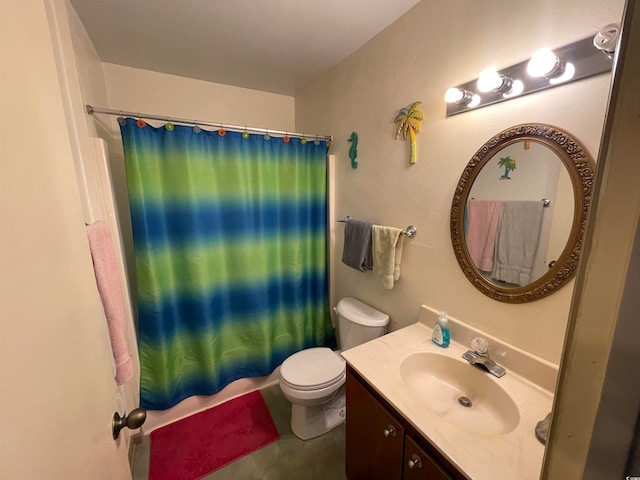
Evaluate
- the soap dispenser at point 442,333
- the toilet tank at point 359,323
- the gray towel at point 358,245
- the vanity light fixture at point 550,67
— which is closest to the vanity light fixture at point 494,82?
the vanity light fixture at point 550,67

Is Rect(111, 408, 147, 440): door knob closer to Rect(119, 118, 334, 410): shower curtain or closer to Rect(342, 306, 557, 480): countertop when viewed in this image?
Rect(342, 306, 557, 480): countertop

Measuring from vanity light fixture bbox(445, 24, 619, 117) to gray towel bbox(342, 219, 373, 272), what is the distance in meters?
0.82

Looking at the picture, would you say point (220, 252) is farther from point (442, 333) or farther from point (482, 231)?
point (482, 231)

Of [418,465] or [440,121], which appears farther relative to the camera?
[440,121]

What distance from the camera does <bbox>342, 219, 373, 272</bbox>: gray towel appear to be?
162cm

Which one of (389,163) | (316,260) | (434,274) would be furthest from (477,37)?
(316,260)

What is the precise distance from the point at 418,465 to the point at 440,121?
1373 mm

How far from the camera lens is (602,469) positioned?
0.26 metres

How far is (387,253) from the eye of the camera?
1.48m

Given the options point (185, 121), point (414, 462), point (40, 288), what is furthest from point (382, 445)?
point (185, 121)

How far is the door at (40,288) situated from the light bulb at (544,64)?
1.28 m

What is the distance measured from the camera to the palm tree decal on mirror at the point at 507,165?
99 cm

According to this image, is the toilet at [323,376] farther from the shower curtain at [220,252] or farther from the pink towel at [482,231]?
the pink towel at [482,231]

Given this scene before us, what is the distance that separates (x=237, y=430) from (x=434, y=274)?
1612mm
